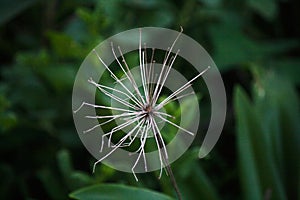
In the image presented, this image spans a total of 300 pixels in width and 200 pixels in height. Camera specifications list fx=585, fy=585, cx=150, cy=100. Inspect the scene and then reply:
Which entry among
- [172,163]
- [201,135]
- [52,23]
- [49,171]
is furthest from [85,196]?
[52,23]

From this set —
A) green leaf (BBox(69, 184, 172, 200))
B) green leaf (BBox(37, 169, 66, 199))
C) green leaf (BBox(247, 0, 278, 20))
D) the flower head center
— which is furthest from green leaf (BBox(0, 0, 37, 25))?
the flower head center

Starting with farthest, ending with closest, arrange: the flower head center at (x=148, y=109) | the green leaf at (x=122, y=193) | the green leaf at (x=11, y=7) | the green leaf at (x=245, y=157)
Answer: the green leaf at (x=11, y=7) < the green leaf at (x=245, y=157) < the green leaf at (x=122, y=193) < the flower head center at (x=148, y=109)

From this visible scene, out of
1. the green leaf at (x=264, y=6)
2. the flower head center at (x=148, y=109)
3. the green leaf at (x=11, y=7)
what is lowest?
the flower head center at (x=148, y=109)

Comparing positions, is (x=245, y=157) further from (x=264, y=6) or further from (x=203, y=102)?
(x=264, y=6)

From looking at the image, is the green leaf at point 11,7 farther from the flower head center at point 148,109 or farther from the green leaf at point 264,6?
the flower head center at point 148,109

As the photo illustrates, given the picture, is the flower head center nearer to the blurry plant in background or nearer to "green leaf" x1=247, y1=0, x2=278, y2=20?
the blurry plant in background

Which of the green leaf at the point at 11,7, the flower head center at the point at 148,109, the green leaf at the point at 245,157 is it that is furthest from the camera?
the green leaf at the point at 11,7

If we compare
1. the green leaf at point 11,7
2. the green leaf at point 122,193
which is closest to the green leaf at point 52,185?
the green leaf at point 122,193

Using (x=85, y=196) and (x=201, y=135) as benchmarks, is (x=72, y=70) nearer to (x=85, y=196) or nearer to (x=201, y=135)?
(x=201, y=135)
